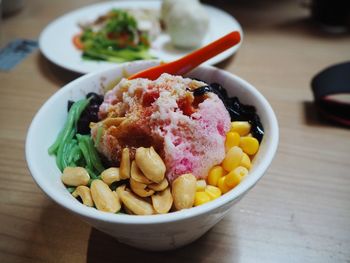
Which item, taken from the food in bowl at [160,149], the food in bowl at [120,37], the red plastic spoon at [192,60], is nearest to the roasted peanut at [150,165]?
the food in bowl at [160,149]

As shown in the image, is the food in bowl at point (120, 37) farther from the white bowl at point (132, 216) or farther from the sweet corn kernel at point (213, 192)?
the sweet corn kernel at point (213, 192)

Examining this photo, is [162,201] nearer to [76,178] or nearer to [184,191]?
[184,191]

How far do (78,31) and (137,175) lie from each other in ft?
3.30

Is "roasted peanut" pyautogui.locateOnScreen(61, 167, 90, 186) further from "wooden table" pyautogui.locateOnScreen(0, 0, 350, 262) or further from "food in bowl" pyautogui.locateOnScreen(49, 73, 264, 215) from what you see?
"wooden table" pyautogui.locateOnScreen(0, 0, 350, 262)

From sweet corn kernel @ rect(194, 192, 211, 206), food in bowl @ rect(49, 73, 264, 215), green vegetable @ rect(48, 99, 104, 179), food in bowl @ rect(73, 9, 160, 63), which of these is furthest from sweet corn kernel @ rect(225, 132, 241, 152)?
food in bowl @ rect(73, 9, 160, 63)

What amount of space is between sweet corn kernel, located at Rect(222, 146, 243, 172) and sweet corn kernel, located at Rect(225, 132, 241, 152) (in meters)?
0.02

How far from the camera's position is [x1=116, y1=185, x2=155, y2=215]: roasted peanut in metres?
0.48

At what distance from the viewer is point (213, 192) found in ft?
1.66

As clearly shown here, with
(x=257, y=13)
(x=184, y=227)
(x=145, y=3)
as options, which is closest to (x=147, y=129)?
(x=184, y=227)

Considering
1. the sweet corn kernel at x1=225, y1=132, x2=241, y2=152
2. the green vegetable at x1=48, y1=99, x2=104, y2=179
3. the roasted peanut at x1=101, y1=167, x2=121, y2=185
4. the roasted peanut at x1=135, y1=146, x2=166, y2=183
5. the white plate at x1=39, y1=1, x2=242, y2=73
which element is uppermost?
the roasted peanut at x1=135, y1=146, x2=166, y2=183

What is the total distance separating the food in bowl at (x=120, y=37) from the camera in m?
1.19

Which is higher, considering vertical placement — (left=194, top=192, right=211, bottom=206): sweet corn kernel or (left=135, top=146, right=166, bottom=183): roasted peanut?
(left=135, top=146, right=166, bottom=183): roasted peanut

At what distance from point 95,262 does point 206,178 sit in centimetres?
24

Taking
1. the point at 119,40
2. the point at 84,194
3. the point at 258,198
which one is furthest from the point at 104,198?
the point at 119,40
